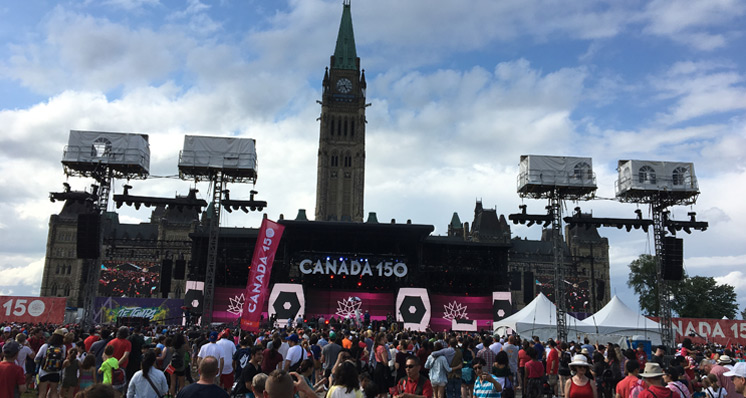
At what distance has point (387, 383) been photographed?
32.0ft

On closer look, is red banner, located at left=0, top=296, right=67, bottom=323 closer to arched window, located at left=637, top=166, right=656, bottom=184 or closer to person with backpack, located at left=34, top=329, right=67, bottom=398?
person with backpack, located at left=34, top=329, right=67, bottom=398

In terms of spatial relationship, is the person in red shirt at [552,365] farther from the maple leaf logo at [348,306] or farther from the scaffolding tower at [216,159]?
the maple leaf logo at [348,306]

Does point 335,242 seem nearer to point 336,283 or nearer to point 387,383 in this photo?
point 336,283

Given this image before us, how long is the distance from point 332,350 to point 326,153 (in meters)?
84.2

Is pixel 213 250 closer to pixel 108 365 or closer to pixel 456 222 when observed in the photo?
pixel 108 365

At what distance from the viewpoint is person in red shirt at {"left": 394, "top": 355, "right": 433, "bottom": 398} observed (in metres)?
8.28

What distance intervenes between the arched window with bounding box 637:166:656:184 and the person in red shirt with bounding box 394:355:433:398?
2492 cm

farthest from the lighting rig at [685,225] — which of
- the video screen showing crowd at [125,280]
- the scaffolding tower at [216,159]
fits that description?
the video screen showing crowd at [125,280]

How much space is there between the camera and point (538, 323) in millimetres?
28234

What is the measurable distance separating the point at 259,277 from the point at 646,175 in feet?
72.0

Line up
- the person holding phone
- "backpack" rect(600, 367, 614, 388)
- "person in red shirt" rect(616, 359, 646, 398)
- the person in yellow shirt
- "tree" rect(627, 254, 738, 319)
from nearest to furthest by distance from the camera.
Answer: "person in red shirt" rect(616, 359, 646, 398)
the person holding phone
the person in yellow shirt
"backpack" rect(600, 367, 614, 388)
"tree" rect(627, 254, 738, 319)

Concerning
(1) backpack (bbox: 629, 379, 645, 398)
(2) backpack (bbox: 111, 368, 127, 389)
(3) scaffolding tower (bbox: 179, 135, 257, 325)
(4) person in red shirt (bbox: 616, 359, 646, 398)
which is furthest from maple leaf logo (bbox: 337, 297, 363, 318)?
(1) backpack (bbox: 629, 379, 645, 398)

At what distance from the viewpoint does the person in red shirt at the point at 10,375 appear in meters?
7.30

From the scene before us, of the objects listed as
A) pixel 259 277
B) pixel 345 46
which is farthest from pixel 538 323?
pixel 345 46
